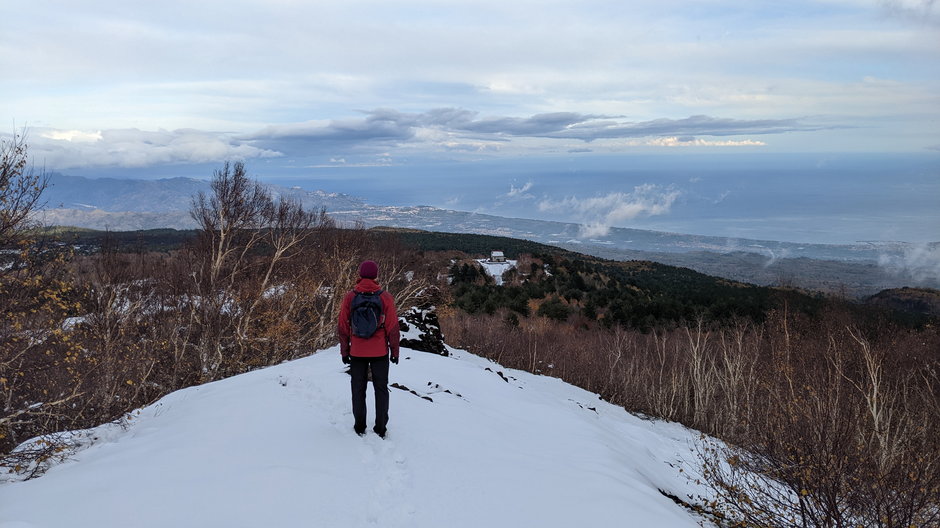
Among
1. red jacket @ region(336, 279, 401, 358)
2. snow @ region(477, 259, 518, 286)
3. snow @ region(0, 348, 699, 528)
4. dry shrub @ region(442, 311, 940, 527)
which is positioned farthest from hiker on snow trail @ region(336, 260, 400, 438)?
snow @ region(477, 259, 518, 286)

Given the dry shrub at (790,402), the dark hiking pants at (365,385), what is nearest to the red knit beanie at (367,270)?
the dark hiking pants at (365,385)

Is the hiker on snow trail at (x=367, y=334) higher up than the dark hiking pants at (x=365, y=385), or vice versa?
the hiker on snow trail at (x=367, y=334)

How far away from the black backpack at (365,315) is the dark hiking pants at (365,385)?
44 cm

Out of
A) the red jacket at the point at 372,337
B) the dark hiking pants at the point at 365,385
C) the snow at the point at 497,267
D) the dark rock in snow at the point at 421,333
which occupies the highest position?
the red jacket at the point at 372,337

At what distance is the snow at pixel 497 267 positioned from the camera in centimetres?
6136

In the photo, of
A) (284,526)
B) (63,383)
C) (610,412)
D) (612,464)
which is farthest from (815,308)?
(63,383)

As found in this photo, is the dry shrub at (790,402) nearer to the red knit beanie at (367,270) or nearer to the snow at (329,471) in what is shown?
the snow at (329,471)

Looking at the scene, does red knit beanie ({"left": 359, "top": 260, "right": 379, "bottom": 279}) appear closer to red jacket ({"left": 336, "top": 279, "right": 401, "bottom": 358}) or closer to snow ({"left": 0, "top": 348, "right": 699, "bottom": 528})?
red jacket ({"left": 336, "top": 279, "right": 401, "bottom": 358})

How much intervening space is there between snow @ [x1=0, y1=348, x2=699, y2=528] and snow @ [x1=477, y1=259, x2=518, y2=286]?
4948 cm

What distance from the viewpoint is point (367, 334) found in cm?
679

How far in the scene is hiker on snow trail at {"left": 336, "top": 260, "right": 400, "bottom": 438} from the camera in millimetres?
6832

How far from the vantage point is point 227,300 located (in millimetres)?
24797

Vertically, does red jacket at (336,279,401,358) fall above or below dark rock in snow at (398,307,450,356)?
above

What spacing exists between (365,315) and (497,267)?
60650 millimetres
